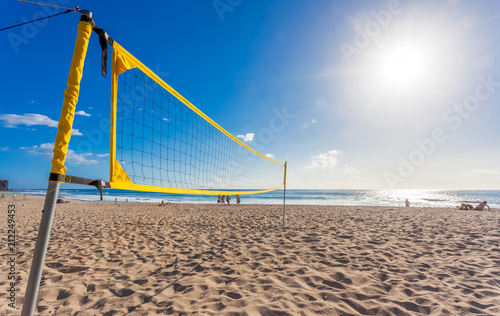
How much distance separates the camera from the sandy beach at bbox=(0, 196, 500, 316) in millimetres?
2203

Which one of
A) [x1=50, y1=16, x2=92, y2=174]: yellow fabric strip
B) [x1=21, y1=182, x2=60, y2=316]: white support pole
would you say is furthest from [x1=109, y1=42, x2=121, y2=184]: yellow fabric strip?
[x1=21, y1=182, x2=60, y2=316]: white support pole

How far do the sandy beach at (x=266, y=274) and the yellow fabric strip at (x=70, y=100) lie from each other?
163cm

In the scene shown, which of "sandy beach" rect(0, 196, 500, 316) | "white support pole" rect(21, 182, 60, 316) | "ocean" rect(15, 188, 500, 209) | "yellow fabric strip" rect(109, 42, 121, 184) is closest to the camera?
"white support pole" rect(21, 182, 60, 316)

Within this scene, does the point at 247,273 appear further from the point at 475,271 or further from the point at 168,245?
the point at 475,271

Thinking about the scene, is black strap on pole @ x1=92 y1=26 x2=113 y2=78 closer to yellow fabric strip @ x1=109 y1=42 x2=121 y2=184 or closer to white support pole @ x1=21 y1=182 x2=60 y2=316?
yellow fabric strip @ x1=109 y1=42 x2=121 y2=184

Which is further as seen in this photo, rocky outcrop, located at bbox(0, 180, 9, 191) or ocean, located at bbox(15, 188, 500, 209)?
rocky outcrop, located at bbox(0, 180, 9, 191)

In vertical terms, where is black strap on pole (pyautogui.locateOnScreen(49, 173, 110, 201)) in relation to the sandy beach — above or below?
above

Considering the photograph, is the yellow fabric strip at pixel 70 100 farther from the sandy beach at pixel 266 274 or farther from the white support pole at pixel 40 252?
the sandy beach at pixel 266 274

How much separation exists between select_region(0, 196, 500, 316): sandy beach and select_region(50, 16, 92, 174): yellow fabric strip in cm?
163

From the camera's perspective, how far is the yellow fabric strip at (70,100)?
1406 mm

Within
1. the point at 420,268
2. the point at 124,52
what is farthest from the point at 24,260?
the point at 420,268

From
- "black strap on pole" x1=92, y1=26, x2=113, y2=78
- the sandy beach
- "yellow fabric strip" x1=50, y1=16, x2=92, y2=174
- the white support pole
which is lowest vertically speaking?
the sandy beach

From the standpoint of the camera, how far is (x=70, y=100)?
1468 mm

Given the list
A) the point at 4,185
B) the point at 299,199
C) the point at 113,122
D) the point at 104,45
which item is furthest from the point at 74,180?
the point at 4,185
